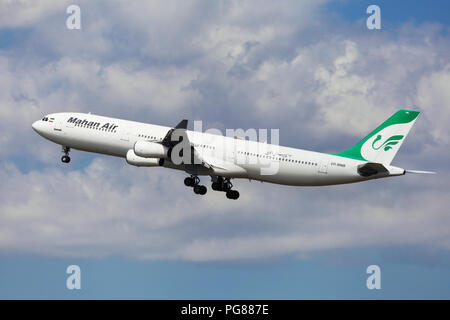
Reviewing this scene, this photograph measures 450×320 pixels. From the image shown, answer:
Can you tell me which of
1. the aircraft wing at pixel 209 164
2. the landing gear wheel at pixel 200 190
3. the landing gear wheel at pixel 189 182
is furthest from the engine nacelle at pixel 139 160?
the landing gear wheel at pixel 200 190

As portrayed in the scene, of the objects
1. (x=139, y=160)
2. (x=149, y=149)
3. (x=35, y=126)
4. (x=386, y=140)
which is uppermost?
Answer: (x=35, y=126)

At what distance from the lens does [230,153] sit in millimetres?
65812

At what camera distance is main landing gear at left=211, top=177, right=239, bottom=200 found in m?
71.4

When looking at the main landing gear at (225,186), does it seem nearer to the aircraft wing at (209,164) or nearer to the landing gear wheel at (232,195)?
the landing gear wheel at (232,195)

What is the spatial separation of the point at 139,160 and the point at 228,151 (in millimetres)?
7754

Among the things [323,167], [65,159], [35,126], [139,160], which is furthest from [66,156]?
[323,167]

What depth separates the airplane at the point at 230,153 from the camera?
62281 millimetres

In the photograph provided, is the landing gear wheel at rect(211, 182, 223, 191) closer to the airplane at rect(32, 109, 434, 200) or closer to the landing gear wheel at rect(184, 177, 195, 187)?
the airplane at rect(32, 109, 434, 200)

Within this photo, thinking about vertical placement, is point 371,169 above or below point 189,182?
below

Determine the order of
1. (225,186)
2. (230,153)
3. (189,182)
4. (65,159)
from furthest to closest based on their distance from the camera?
(65,159)
(225,186)
(189,182)
(230,153)

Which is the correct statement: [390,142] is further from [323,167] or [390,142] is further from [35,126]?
[35,126]

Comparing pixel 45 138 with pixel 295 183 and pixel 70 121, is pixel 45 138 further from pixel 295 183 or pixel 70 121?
pixel 295 183

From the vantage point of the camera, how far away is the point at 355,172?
61531 millimetres
